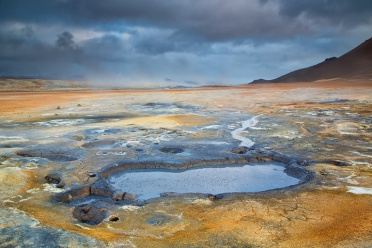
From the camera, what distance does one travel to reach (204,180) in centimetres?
635

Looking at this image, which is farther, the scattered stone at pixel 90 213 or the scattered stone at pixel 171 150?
the scattered stone at pixel 171 150

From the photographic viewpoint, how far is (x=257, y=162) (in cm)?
763

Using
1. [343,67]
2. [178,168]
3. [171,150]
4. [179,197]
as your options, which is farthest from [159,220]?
[343,67]

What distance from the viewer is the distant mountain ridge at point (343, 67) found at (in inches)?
2968

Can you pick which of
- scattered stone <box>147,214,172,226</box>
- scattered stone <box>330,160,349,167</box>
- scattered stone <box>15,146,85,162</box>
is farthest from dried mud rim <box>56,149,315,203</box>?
scattered stone <box>15,146,85,162</box>

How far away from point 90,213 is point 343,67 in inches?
3566

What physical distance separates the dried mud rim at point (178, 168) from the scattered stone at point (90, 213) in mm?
449

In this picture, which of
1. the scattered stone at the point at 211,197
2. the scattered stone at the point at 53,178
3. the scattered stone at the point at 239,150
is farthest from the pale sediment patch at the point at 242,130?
the scattered stone at the point at 53,178

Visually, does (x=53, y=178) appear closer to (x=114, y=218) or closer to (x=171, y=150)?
(x=114, y=218)

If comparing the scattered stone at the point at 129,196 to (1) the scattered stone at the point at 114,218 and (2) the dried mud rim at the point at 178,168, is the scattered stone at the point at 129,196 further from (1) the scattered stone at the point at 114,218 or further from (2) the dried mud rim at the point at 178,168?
(1) the scattered stone at the point at 114,218

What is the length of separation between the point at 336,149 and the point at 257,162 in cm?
239

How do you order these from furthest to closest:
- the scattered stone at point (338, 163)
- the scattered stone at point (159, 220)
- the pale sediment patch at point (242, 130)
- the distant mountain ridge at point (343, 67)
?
the distant mountain ridge at point (343, 67), the pale sediment patch at point (242, 130), the scattered stone at point (338, 163), the scattered stone at point (159, 220)

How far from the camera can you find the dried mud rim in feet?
17.5

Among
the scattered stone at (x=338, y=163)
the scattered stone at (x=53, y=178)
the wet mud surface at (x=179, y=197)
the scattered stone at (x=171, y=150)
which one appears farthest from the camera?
the scattered stone at (x=171, y=150)
